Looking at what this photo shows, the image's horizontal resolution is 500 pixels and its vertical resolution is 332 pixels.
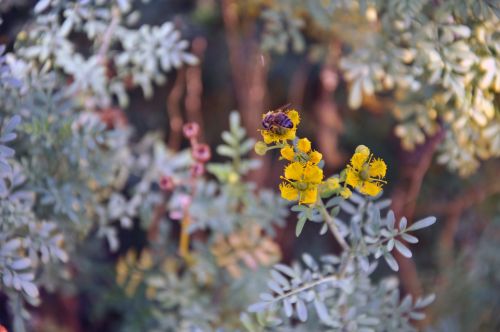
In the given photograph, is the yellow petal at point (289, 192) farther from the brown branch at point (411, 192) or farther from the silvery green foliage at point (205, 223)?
the brown branch at point (411, 192)

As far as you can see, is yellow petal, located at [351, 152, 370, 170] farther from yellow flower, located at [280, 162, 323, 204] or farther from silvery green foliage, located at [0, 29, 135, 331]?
silvery green foliage, located at [0, 29, 135, 331]

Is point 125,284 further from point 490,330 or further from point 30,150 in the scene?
point 490,330

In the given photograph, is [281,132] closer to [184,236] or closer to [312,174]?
[312,174]

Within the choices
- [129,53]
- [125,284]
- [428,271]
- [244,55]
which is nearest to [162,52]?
[129,53]

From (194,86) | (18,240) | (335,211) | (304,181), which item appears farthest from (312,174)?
(194,86)

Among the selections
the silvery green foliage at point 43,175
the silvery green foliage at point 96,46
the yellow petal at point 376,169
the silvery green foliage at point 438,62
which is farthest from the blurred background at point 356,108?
the yellow petal at point 376,169

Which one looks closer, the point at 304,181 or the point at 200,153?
the point at 304,181
